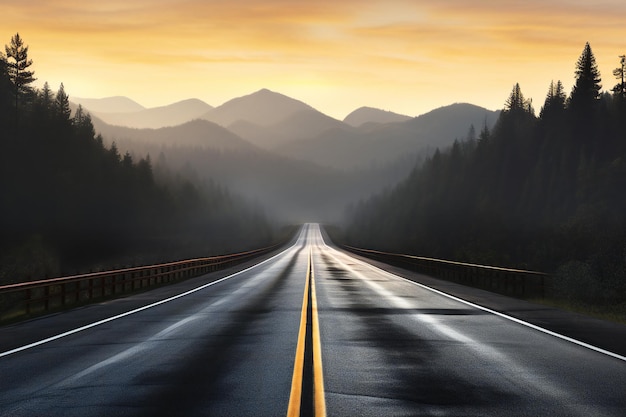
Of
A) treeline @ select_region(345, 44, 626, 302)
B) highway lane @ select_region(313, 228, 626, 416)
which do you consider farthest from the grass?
treeline @ select_region(345, 44, 626, 302)

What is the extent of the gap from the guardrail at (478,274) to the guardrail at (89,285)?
1350 centimetres

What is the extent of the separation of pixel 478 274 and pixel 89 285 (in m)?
16.6

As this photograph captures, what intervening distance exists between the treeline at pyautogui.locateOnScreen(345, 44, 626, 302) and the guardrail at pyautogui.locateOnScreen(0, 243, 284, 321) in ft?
132

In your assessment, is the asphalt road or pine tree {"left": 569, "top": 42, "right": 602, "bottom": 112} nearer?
the asphalt road

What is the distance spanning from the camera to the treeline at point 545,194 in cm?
10225

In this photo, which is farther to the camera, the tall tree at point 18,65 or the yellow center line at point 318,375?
the tall tree at point 18,65

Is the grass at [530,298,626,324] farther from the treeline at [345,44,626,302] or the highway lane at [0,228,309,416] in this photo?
the treeline at [345,44,626,302]

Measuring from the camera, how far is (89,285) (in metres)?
23.8

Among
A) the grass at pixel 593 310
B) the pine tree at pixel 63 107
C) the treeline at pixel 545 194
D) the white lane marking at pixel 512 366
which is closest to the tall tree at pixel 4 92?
the pine tree at pixel 63 107

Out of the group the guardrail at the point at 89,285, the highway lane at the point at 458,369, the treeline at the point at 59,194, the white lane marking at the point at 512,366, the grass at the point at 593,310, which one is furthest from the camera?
the treeline at the point at 59,194

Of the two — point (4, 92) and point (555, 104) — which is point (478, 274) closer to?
point (4, 92)

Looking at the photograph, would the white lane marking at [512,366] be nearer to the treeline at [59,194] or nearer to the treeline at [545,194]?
the treeline at [545,194]

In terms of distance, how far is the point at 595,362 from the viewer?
434 inches

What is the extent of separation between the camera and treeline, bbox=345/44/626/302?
102250mm
